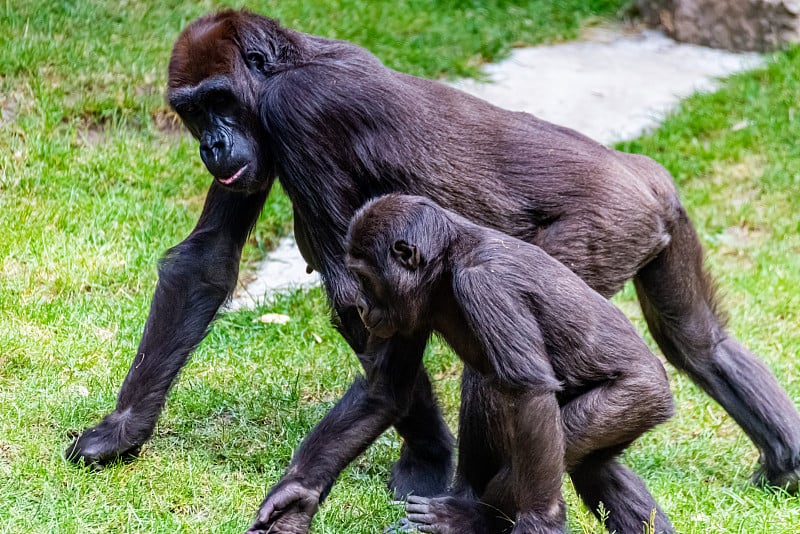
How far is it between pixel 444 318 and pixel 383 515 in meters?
1.02

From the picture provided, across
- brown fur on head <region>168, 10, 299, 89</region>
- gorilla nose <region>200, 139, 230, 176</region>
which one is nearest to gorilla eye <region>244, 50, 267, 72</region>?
brown fur on head <region>168, 10, 299, 89</region>

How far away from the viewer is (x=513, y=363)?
4355mm

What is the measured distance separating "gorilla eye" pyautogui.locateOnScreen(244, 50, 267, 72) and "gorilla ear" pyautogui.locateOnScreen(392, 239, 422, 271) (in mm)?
1351

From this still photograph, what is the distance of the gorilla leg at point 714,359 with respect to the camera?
5.91 metres

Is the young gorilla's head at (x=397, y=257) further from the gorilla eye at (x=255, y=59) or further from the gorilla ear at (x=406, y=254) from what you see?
the gorilla eye at (x=255, y=59)

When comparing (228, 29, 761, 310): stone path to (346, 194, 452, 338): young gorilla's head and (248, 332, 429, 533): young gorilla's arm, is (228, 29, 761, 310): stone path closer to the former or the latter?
(248, 332, 429, 533): young gorilla's arm

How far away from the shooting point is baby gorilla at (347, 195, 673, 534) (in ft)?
14.4

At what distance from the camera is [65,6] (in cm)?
991

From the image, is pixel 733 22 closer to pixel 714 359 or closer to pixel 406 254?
pixel 714 359

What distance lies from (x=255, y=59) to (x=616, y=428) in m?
2.49

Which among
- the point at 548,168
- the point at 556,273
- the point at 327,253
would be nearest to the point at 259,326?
the point at 327,253

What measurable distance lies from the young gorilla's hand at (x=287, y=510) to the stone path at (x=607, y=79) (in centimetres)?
618

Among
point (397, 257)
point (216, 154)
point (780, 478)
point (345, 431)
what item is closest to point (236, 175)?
point (216, 154)

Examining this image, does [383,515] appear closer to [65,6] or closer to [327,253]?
[327,253]
